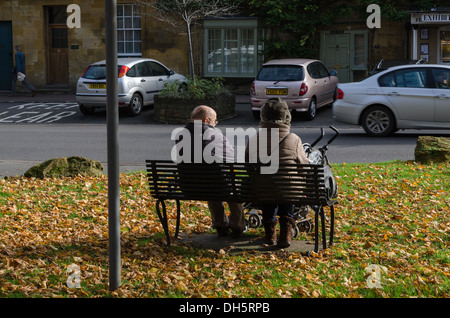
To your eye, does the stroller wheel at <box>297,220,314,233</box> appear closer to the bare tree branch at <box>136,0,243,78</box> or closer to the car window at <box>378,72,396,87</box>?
the car window at <box>378,72,396,87</box>

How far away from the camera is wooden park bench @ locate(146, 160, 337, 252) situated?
20.8 feet

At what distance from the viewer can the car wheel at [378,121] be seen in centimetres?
1565

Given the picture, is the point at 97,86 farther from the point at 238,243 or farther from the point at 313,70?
the point at 238,243

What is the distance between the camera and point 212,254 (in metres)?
6.48

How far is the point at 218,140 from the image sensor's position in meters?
6.82

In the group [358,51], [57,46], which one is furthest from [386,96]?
[57,46]

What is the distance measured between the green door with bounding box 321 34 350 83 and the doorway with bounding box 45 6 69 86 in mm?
11157

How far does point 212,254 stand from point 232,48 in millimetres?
22893

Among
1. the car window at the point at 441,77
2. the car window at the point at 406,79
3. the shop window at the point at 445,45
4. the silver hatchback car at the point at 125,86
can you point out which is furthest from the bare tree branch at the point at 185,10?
the car window at the point at 441,77

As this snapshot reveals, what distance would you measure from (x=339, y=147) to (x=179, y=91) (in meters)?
8.63

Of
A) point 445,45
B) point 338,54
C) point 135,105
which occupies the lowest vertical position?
point 135,105

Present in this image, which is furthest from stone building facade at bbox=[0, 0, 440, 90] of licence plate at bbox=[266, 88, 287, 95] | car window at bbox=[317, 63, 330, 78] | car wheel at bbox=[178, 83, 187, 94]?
licence plate at bbox=[266, 88, 287, 95]

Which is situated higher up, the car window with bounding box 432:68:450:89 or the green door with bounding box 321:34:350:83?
the green door with bounding box 321:34:350:83
